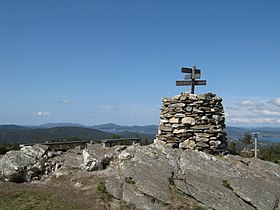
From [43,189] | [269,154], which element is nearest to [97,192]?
[43,189]

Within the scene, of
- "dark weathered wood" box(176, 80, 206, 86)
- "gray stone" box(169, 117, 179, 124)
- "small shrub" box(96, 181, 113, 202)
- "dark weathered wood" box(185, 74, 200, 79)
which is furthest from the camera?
"dark weathered wood" box(185, 74, 200, 79)

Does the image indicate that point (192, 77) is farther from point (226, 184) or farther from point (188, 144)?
point (226, 184)

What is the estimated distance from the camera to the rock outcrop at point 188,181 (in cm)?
988

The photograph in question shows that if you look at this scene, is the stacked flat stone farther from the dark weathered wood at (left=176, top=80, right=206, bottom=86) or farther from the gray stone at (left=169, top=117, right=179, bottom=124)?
the dark weathered wood at (left=176, top=80, right=206, bottom=86)

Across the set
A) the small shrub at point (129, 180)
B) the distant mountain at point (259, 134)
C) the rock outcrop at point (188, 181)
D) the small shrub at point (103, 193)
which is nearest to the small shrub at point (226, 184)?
the rock outcrop at point (188, 181)

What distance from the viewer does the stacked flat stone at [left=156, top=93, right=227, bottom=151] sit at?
1388cm

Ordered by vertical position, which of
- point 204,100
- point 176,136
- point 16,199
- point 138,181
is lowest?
point 16,199

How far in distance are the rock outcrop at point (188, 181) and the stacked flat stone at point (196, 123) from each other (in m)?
0.57

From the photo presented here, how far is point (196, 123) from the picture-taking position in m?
14.0

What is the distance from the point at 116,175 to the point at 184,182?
8.13ft

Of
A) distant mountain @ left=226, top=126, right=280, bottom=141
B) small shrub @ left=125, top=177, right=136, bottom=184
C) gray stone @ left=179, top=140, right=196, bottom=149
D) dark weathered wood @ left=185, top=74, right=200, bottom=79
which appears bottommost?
small shrub @ left=125, top=177, right=136, bottom=184

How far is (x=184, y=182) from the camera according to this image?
1091cm

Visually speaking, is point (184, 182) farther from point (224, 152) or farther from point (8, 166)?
point (8, 166)

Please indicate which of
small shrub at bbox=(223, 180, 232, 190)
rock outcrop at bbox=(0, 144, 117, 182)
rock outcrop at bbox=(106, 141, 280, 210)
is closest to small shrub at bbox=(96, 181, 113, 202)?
rock outcrop at bbox=(106, 141, 280, 210)
